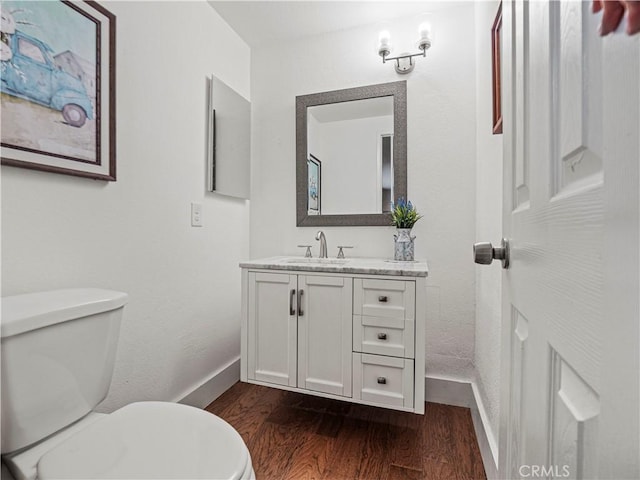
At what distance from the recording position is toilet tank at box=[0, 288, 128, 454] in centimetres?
75

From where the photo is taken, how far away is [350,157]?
1.96 m

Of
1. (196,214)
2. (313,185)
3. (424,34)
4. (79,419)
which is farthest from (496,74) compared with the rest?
(79,419)

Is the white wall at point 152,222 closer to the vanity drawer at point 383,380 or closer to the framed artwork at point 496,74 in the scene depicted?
the vanity drawer at point 383,380

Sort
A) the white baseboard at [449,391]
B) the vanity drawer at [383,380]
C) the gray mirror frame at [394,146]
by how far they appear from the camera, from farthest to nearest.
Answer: the gray mirror frame at [394,146], the white baseboard at [449,391], the vanity drawer at [383,380]

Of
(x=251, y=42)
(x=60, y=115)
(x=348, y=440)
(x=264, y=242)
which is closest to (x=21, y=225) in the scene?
(x=60, y=115)

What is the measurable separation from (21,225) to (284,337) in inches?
42.8

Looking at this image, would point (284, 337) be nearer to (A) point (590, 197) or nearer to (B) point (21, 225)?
(B) point (21, 225)

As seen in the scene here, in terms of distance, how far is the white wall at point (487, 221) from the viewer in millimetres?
1249

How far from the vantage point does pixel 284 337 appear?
1570mm

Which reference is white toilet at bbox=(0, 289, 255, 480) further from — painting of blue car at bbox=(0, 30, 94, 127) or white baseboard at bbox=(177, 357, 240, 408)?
white baseboard at bbox=(177, 357, 240, 408)

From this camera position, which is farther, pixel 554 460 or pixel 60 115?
pixel 60 115

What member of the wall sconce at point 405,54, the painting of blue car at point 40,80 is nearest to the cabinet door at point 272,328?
the painting of blue car at point 40,80

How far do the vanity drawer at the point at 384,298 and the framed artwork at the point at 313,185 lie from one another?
0.72 m

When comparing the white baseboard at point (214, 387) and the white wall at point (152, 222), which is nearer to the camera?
the white wall at point (152, 222)
